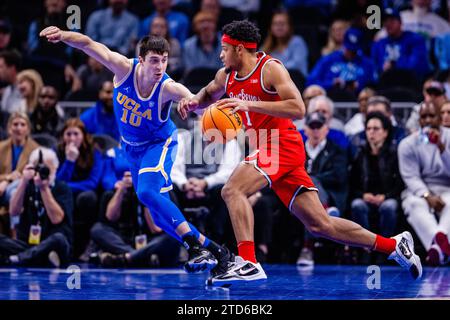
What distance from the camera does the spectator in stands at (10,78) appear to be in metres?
11.6

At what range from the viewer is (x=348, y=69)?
11695 mm

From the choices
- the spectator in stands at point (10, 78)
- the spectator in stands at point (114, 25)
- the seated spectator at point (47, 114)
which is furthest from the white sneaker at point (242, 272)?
the spectator in stands at point (114, 25)

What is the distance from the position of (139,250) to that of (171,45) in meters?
3.76

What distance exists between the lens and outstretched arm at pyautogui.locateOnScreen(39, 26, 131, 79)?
22.9 feet

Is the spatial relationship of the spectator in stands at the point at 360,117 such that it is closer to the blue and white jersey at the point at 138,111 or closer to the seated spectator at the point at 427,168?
the seated spectator at the point at 427,168

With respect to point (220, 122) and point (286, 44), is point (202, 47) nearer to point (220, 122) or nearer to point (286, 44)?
point (286, 44)

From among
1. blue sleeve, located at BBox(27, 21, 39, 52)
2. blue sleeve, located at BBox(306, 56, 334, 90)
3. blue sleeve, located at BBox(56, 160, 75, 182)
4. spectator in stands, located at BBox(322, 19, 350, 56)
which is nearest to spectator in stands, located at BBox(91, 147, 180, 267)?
blue sleeve, located at BBox(56, 160, 75, 182)

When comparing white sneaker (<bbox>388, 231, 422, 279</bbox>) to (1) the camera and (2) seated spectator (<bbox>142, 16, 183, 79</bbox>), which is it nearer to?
(1) the camera

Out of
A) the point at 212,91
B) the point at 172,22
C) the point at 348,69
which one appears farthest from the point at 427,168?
the point at 172,22

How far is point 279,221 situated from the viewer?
10.0m

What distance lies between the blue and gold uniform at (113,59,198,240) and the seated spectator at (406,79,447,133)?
3.52 metres

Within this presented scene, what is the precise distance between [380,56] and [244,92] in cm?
542

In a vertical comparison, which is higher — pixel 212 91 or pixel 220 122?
pixel 212 91
